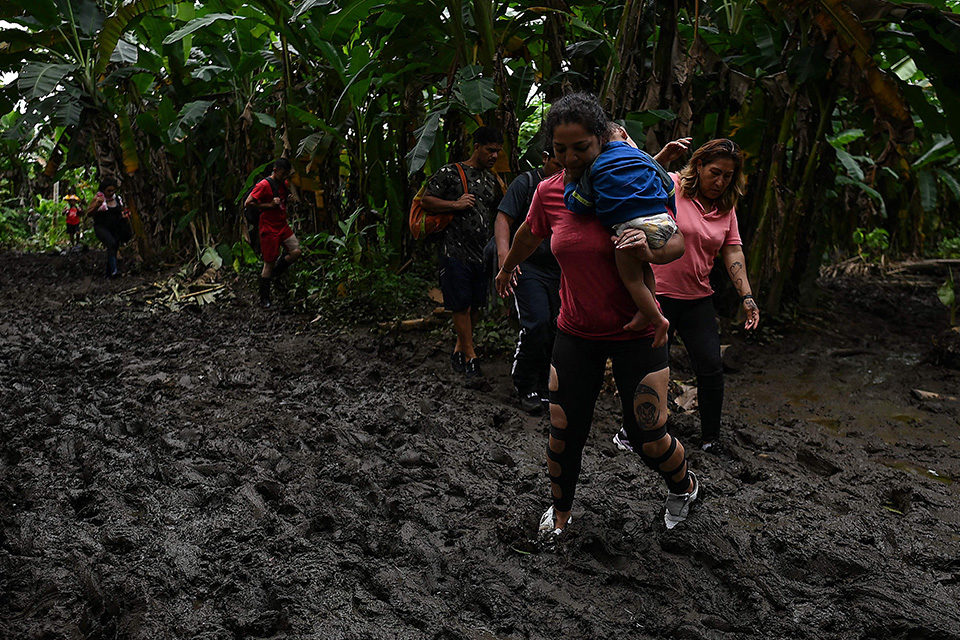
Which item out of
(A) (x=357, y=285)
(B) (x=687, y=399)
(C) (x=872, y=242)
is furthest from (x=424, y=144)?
(C) (x=872, y=242)

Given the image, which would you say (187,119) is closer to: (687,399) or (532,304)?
(532,304)

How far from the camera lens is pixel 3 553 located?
2.62 m

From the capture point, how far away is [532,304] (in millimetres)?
4262

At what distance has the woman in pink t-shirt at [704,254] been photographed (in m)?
3.48

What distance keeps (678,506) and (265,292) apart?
18.8ft

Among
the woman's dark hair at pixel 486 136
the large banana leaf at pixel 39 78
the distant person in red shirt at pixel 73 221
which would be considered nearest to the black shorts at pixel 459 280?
the woman's dark hair at pixel 486 136

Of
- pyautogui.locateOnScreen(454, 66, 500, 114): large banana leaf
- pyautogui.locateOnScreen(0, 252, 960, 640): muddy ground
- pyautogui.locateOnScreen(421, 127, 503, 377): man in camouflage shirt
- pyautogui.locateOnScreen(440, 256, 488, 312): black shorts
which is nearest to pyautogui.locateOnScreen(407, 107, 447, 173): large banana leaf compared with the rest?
pyautogui.locateOnScreen(421, 127, 503, 377): man in camouflage shirt

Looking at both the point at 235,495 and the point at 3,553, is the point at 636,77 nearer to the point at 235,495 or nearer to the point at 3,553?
the point at 235,495

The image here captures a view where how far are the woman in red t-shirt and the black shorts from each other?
6.63 feet

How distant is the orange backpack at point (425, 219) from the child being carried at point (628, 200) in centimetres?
249

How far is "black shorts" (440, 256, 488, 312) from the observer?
480cm

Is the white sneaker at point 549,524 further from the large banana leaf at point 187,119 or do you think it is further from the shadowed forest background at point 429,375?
the large banana leaf at point 187,119

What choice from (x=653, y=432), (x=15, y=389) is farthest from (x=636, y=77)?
(x=15, y=389)

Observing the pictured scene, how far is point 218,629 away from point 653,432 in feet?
5.43
